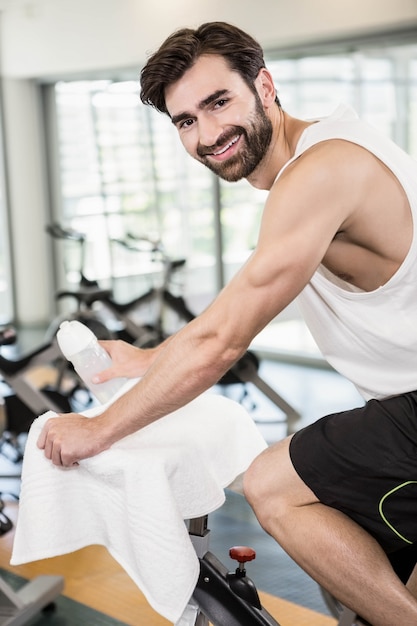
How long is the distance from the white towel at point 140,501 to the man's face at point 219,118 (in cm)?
49

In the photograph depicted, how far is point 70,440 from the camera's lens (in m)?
1.51

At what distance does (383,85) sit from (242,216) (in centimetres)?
157

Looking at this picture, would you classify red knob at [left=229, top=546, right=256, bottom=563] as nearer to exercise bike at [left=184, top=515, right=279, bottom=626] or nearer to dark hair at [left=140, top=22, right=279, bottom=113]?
exercise bike at [left=184, top=515, right=279, bottom=626]

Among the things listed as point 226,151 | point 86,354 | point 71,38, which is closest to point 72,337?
point 86,354

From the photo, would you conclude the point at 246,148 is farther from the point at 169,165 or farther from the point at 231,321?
the point at 169,165

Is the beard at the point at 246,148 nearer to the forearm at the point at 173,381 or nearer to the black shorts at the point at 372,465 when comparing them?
the forearm at the point at 173,381

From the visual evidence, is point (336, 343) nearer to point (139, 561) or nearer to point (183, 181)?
point (139, 561)

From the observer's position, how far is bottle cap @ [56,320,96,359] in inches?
67.7

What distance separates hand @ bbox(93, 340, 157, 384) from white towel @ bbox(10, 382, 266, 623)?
222 mm

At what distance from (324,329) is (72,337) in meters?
0.47

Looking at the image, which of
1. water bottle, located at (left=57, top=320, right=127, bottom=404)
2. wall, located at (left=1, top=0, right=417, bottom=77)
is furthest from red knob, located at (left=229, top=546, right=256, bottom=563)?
wall, located at (left=1, top=0, right=417, bottom=77)

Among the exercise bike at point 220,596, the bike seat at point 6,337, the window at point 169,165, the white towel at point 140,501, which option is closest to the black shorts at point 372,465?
the white towel at point 140,501

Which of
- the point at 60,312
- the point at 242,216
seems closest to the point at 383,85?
the point at 242,216

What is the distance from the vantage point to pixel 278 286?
1.45 m
